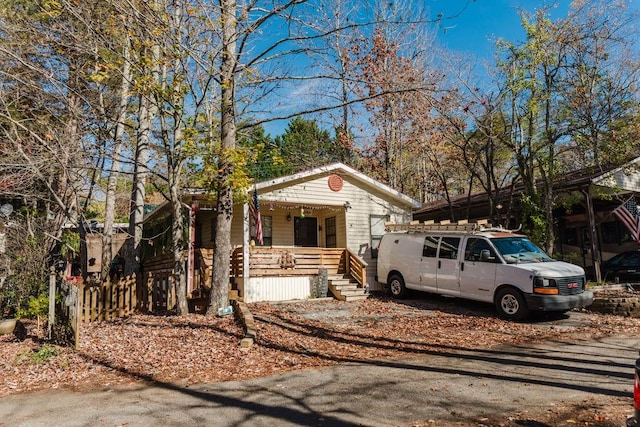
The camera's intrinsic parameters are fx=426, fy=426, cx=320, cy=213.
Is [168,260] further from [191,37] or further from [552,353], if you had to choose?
[552,353]

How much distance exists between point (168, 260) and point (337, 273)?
6.10 meters

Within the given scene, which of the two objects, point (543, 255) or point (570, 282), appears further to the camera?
point (543, 255)

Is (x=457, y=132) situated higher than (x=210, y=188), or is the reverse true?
(x=457, y=132)

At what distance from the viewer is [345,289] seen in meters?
15.0

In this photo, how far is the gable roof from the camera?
14.9 metres

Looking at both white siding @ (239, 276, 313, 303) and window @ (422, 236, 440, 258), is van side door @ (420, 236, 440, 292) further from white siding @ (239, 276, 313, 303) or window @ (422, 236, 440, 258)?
white siding @ (239, 276, 313, 303)

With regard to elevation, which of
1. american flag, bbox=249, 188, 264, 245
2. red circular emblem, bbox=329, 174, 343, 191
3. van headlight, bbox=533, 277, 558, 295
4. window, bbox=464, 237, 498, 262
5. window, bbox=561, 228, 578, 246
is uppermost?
red circular emblem, bbox=329, 174, 343, 191

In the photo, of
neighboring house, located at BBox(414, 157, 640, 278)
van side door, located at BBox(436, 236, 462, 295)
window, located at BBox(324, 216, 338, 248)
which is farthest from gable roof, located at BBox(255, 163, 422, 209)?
van side door, located at BBox(436, 236, 462, 295)

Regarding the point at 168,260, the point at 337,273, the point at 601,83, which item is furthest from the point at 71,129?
the point at 601,83

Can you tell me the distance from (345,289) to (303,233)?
3.97 meters

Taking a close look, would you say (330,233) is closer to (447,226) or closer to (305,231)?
(305,231)

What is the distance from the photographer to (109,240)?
1370 centimetres

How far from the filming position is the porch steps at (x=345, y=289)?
47.9ft

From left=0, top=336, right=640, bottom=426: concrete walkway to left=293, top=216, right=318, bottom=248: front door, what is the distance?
37.5ft
